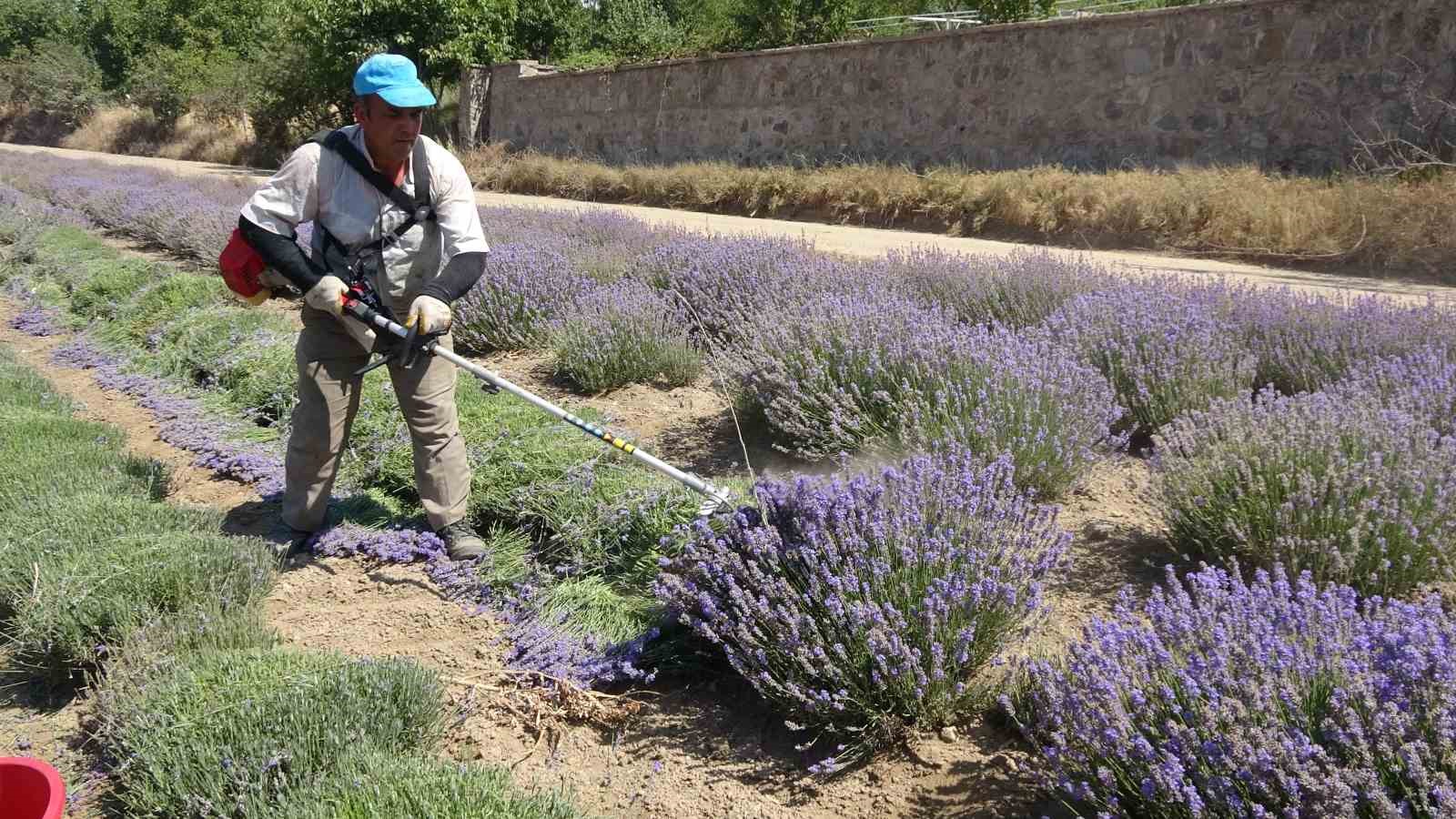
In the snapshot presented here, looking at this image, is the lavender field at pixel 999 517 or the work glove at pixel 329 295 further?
the work glove at pixel 329 295

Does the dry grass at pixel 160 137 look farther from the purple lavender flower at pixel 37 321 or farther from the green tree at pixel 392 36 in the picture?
the purple lavender flower at pixel 37 321

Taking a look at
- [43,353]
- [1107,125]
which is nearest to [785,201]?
[1107,125]

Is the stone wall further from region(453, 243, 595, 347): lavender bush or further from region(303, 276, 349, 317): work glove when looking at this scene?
region(303, 276, 349, 317): work glove

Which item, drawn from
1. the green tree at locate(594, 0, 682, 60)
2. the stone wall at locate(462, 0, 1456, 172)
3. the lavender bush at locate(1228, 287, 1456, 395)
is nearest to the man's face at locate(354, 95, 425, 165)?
the lavender bush at locate(1228, 287, 1456, 395)

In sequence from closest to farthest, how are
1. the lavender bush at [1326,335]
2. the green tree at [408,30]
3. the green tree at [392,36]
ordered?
1. the lavender bush at [1326,335]
2. the green tree at [408,30]
3. the green tree at [392,36]

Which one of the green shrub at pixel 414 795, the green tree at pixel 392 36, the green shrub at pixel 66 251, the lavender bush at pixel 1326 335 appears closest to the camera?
the green shrub at pixel 414 795

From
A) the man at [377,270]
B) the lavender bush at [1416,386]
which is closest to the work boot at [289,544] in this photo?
the man at [377,270]

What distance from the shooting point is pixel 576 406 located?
6.09 m

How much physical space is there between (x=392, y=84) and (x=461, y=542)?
1.78m

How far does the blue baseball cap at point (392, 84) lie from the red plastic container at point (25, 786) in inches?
91.1

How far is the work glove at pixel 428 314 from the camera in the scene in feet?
12.2

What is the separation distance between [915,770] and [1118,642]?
2.26ft

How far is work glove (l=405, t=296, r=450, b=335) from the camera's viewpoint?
3.73 meters

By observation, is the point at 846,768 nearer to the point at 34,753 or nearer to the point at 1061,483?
the point at 1061,483
